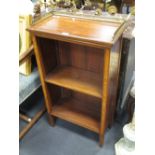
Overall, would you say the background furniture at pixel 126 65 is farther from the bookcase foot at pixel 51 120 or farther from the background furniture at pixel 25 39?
the background furniture at pixel 25 39

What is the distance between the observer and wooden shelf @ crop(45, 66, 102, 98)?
142 cm

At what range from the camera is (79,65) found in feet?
5.33

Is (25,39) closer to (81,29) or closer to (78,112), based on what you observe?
(81,29)

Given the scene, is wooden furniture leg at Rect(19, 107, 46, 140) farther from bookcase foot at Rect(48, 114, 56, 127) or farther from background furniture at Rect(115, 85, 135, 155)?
background furniture at Rect(115, 85, 135, 155)

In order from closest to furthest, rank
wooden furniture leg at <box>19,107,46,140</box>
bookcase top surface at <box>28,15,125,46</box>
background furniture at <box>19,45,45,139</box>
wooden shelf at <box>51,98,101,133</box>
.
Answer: bookcase top surface at <box>28,15,125,46</box>
background furniture at <box>19,45,45,139</box>
wooden shelf at <box>51,98,101,133</box>
wooden furniture leg at <box>19,107,46,140</box>

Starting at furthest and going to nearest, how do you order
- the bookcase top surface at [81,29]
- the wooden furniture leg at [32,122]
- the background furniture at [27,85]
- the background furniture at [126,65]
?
the wooden furniture leg at [32,122], the background furniture at [27,85], the background furniture at [126,65], the bookcase top surface at [81,29]

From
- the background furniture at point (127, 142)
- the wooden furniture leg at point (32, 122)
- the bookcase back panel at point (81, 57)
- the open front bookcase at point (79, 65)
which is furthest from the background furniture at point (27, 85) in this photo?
the background furniture at point (127, 142)

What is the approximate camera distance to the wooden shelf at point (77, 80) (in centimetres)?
142

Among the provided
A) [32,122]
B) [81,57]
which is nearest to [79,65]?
[81,57]

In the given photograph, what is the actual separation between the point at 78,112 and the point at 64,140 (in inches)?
10.2

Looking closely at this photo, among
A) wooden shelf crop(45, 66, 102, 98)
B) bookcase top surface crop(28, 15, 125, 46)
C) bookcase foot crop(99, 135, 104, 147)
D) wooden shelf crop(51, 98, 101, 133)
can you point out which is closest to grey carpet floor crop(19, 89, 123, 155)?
bookcase foot crop(99, 135, 104, 147)
